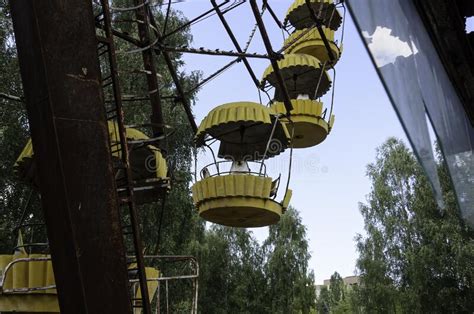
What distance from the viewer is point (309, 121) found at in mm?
9844

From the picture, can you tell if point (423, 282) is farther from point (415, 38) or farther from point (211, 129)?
point (415, 38)

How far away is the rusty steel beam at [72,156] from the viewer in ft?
6.95

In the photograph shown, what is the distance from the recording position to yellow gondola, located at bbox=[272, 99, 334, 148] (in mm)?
9797

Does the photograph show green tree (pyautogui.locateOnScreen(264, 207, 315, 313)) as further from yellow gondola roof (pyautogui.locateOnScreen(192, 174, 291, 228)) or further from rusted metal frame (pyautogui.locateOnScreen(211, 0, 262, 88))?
yellow gondola roof (pyautogui.locateOnScreen(192, 174, 291, 228))

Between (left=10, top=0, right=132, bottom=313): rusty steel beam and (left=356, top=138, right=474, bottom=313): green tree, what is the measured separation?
70.9ft

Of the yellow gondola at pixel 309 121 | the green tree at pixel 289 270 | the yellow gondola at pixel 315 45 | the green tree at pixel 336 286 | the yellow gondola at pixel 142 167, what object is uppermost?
the yellow gondola at pixel 315 45

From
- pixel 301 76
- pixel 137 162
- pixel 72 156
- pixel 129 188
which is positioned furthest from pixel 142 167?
pixel 72 156

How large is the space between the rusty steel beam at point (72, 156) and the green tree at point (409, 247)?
2160 centimetres

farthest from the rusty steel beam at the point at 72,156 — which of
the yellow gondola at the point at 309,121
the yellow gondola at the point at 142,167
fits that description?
the yellow gondola at the point at 309,121

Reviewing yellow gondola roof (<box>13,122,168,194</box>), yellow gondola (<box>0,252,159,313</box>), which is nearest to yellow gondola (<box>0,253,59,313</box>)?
yellow gondola (<box>0,252,159,313</box>)

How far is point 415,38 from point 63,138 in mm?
Answer: 1966

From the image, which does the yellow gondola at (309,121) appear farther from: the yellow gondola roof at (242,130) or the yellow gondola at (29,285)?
the yellow gondola at (29,285)

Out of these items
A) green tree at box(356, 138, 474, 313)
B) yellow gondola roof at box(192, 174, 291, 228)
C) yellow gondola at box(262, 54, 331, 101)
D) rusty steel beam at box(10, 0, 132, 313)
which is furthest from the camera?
green tree at box(356, 138, 474, 313)

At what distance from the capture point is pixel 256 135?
8.74 m
